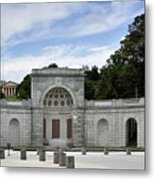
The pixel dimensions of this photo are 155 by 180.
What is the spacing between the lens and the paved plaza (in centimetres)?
584

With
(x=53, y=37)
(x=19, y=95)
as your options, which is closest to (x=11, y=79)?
(x=19, y=95)

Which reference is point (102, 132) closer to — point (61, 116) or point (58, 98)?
point (61, 116)

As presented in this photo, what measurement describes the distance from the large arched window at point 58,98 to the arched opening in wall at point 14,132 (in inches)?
15.6

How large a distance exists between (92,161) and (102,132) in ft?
1.24

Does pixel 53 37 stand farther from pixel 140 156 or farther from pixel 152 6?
pixel 140 156

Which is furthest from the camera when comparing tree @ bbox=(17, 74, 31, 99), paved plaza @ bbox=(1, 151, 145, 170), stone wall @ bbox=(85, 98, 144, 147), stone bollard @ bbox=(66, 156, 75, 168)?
tree @ bbox=(17, 74, 31, 99)

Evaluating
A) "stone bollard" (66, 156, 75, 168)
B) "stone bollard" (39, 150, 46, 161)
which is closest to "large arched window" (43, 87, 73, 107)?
"stone bollard" (39, 150, 46, 161)

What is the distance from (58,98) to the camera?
639 centimetres

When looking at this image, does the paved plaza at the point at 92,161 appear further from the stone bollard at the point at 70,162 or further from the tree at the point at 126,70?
the tree at the point at 126,70

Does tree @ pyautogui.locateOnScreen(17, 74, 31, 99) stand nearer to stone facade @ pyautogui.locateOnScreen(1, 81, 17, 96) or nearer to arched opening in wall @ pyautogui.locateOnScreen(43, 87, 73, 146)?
stone facade @ pyautogui.locateOnScreen(1, 81, 17, 96)

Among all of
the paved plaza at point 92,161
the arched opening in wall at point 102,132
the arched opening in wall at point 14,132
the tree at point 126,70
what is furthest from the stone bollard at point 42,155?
the tree at point 126,70

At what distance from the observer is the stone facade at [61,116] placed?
6.25 m

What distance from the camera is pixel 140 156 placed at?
19.0 ft

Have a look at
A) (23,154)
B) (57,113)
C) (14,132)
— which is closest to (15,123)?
(14,132)
